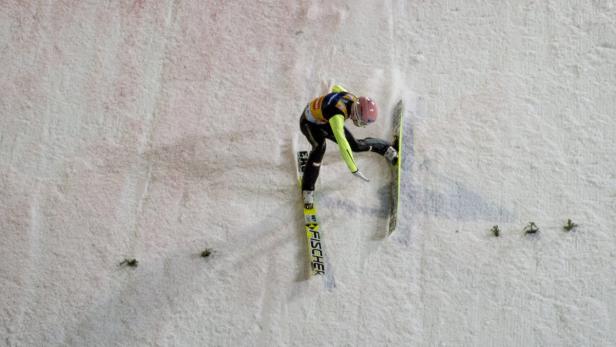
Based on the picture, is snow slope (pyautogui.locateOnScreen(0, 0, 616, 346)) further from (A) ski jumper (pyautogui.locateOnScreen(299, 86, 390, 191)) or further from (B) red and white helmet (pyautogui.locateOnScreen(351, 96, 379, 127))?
(B) red and white helmet (pyautogui.locateOnScreen(351, 96, 379, 127))

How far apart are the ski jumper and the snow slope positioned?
443 mm

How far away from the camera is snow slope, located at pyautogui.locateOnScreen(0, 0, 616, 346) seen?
7.55 meters

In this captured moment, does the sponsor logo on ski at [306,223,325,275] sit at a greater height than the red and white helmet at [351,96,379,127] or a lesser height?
lesser

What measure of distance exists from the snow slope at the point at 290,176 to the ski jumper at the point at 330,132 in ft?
1.45

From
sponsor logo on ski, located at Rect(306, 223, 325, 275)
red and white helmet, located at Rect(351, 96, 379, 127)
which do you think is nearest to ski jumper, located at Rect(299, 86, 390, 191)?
red and white helmet, located at Rect(351, 96, 379, 127)

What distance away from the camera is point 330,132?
7.30 m

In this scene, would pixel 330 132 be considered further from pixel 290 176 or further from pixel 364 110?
pixel 290 176

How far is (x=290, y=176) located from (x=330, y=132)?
99cm

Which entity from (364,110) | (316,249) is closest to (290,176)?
(316,249)

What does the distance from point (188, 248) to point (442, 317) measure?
9.24 ft

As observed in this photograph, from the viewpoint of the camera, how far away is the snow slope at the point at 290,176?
7.55m

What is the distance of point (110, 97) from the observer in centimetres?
863

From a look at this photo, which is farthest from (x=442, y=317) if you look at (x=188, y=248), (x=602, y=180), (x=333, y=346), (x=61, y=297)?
(x=61, y=297)

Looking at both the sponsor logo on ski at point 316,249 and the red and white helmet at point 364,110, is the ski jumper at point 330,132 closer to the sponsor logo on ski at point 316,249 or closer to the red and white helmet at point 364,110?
the red and white helmet at point 364,110
